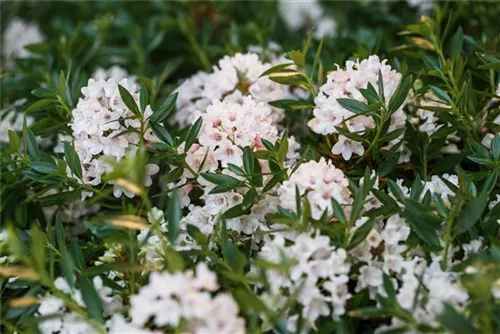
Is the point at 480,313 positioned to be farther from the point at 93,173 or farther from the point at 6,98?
the point at 6,98

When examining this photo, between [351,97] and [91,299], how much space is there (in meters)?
0.52

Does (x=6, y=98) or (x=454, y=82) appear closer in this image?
(x=454, y=82)

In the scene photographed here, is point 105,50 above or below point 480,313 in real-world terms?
above

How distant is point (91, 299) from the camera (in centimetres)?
98

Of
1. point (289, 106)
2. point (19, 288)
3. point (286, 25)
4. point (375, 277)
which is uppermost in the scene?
point (286, 25)

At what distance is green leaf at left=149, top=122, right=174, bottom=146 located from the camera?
1.17 metres

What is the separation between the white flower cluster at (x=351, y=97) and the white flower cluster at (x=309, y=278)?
0.27 meters

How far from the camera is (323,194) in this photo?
3.44 feet

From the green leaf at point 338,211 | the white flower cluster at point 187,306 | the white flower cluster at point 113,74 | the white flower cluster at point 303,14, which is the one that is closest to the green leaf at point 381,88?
the green leaf at point 338,211

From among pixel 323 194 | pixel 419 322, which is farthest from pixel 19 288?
pixel 419 322

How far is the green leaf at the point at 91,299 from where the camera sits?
3.16ft

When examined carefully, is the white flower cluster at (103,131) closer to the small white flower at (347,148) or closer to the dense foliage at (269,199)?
the dense foliage at (269,199)

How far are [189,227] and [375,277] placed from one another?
10.5 inches

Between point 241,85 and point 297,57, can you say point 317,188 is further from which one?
point 241,85
